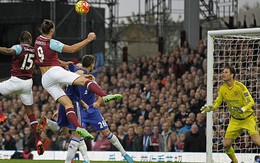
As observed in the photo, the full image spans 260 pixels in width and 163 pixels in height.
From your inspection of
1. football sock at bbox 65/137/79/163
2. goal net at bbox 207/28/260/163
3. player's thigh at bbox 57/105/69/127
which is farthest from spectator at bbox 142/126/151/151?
football sock at bbox 65/137/79/163

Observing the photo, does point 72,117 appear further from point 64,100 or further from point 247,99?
point 247,99


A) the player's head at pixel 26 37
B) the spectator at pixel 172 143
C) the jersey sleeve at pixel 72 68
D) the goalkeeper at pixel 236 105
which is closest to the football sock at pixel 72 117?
the jersey sleeve at pixel 72 68

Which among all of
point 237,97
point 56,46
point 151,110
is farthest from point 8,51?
point 151,110

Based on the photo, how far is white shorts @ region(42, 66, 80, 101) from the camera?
15.4m

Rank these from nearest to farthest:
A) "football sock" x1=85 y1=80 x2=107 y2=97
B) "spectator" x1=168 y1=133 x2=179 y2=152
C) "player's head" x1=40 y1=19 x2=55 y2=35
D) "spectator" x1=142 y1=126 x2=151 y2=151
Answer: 1. "football sock" x1=85 y1=80 x2=107 y2=97
2. "player's head" x1=40 y1=19 x2=55 y2=35
3. "spectator" x1=168 y1=133 x2=179 y2=152
4. "spectator" x1=142 y1=126 x2=151 y2=151

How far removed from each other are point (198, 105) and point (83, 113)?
27.2 ft

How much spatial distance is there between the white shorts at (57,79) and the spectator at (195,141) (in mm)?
8497

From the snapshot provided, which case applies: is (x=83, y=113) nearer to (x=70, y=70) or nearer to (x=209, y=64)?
(x=70, y=70)

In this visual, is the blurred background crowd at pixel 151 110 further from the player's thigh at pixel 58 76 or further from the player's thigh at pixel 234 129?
the player's thigh at pixel 58 76

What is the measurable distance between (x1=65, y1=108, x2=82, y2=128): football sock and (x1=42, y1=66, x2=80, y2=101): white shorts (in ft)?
1.22

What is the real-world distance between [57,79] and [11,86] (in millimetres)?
2006

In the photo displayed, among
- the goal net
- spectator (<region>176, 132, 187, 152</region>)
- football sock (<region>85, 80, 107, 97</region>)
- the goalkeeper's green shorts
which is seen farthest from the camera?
spectator (<region>176, 132, 187, 152</region>)

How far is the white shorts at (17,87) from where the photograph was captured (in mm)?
17125

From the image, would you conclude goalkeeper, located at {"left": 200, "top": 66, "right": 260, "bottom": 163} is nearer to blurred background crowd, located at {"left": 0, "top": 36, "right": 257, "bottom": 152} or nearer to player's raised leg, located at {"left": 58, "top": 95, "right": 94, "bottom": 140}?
player's raised leg, located at {"left": 58, "top": 95, "right": 94, "bottom": 140}
